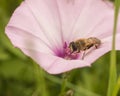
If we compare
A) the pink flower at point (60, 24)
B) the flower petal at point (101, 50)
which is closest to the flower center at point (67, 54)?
the pink flower at point (60, 24)

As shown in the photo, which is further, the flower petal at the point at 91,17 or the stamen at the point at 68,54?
the flower petal at the point at 91,17

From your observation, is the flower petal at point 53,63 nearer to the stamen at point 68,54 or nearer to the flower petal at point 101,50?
the flower petal at point 101,50

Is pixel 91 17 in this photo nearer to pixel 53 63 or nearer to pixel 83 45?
pixel 83 45

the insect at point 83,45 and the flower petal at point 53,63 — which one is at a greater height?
the flower petal at point 53,63

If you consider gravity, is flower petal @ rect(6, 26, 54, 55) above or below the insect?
above

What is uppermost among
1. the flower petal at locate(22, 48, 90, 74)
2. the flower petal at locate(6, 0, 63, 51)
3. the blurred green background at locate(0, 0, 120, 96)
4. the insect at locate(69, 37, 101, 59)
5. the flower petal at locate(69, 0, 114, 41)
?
the flower petal at locate(22, 48, 90, 74)

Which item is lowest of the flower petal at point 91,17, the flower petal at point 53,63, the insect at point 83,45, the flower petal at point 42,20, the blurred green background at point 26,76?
the blurred green background at point 26,76

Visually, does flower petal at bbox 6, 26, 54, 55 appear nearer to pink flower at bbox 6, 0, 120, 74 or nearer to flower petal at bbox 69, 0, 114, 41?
pink flower at bbox 6, 0, 120, 74

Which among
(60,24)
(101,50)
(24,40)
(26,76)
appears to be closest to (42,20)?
(60,24)

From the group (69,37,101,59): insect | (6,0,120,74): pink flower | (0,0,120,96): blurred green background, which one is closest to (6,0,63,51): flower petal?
(6,0,120,74): pink flower

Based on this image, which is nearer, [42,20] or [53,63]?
[53,63]
